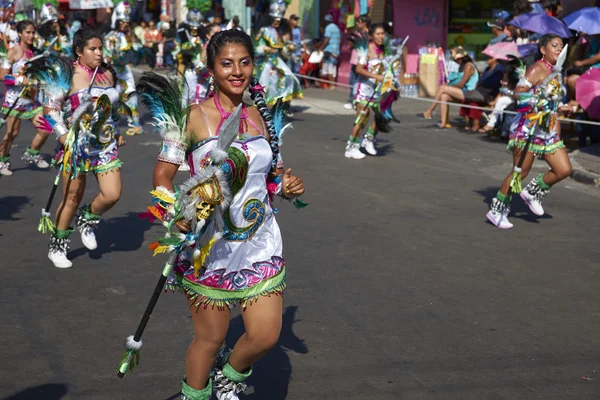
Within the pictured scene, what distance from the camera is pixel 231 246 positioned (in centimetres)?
411

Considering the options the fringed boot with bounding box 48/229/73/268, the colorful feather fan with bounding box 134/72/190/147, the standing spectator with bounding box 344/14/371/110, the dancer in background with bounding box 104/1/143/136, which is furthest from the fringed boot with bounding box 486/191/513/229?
the dancer in background with bounding box 104/1/143/136

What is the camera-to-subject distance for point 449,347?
5500 mm

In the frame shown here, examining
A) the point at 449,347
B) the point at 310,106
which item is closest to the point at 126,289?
Result: the point at 449,347

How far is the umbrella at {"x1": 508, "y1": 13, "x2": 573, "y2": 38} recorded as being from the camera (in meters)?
13.9

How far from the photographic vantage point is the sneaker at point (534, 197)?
9070 millimetres

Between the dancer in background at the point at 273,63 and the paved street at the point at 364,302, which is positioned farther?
the dancer in background at the point at 273,63

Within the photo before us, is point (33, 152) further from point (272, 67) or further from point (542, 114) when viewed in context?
point (542, 114)

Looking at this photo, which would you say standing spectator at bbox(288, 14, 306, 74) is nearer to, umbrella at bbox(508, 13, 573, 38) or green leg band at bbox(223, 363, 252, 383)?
umbrella at bbox(508, 13, 573, 38)

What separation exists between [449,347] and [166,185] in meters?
2.34

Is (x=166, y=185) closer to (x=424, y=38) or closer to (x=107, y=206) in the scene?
(x=107, y=206)

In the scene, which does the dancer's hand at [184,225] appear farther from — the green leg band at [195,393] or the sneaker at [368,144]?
the sneaker at [368,144]

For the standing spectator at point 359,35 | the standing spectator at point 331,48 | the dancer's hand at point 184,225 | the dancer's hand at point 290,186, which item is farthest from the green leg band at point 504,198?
the standing spectator at point 331,48

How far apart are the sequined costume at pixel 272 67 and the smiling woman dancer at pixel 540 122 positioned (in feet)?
→ 25.0

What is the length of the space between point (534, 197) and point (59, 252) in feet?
15.9
